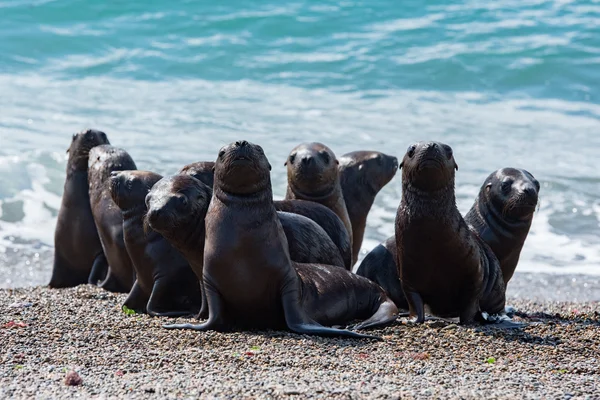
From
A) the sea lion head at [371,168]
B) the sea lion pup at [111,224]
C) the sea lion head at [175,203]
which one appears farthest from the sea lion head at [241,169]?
the sea lion head at [371,168]

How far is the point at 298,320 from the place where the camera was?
7105mm

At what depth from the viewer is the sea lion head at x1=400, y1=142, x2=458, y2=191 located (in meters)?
7.62

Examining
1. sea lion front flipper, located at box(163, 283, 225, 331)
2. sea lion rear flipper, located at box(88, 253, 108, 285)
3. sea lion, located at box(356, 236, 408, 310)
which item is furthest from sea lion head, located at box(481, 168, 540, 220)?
sea lion rear flipper, located at box(88, 253, 108, 285)

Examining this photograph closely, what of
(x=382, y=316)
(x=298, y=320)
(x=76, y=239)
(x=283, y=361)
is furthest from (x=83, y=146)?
(x=283, y=361)

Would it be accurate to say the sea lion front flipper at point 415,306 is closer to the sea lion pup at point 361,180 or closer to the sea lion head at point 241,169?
the sea lion head at point 241,169

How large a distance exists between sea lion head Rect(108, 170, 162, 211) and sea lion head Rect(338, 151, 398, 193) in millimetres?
3498

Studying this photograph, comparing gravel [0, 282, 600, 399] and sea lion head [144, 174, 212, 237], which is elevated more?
sea lion head [144, 174, 212, 237]

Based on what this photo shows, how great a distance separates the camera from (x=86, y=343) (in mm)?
6773

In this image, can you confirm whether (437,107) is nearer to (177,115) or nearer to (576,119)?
(576,119)

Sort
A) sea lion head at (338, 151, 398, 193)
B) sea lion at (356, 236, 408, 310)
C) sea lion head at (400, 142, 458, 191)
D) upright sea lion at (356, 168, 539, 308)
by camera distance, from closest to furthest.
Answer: sea lion head at (400, 142, 458, 191)
sea lion at (356, 236, 408, 310)
upright sea lion at (356, 168, 539, 308)
sea lion head at (338, 151, 398, 193)

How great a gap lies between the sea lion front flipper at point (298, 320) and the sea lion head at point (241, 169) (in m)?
0.71

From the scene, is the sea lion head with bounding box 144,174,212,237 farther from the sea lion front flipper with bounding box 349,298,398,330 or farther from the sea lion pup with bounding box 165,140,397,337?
the sea lion front flipper with bounding box 349,298,398,330

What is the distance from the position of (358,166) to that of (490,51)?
50.6ft

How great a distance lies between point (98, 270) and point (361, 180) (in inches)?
122
